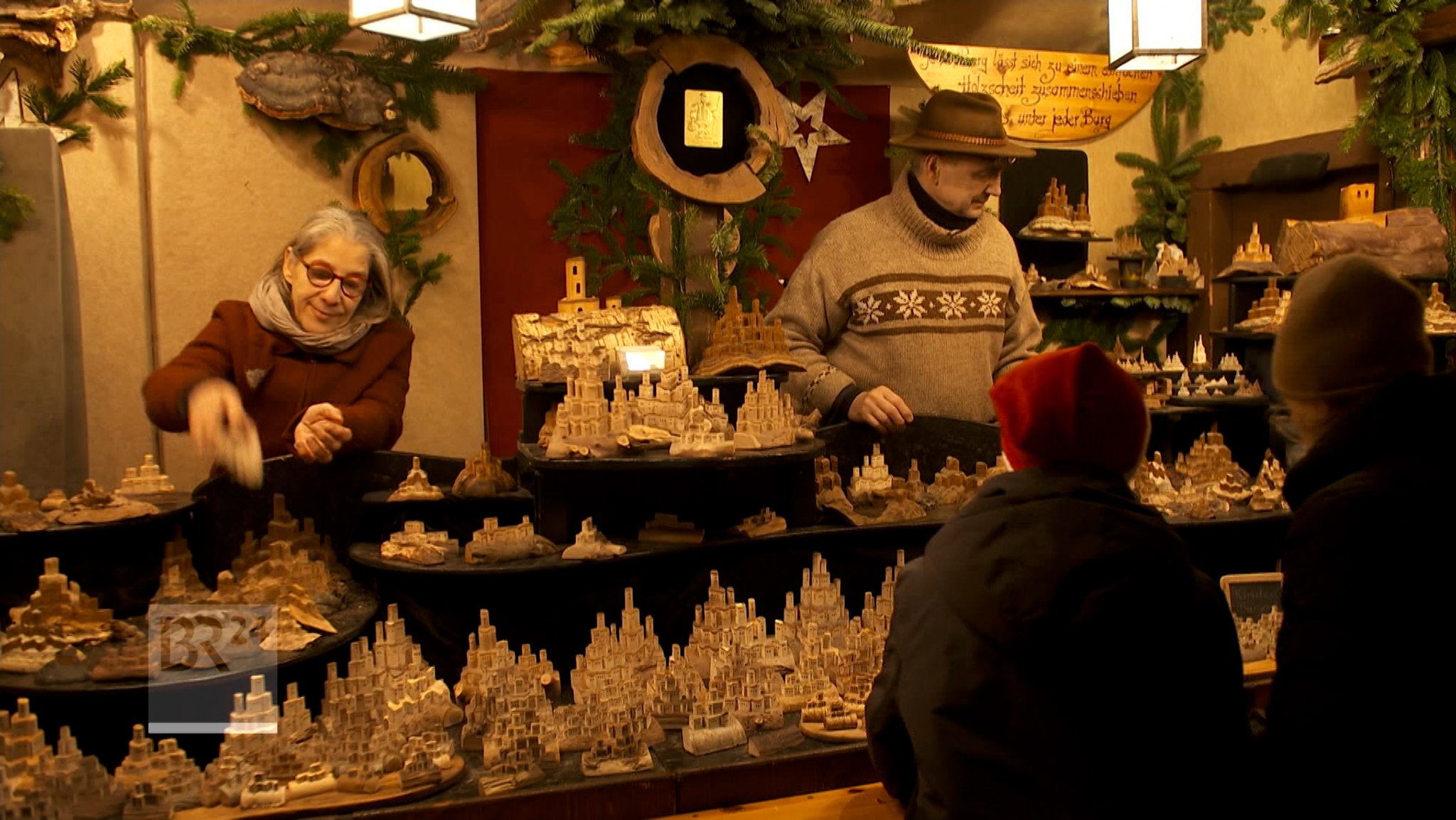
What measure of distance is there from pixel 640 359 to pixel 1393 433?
6.54 feet

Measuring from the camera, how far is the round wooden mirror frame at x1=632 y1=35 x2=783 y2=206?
4.26 metres

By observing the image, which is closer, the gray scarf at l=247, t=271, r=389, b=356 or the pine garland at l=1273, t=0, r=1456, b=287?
the gray scarf at l=247, t=271, r=389, b=356

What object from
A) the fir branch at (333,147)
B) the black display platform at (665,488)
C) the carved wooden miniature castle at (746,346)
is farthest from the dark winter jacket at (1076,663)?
the fir branch at (333,147)

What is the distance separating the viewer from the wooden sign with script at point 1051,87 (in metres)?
→ 6.12

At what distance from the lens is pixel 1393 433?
70.1 inches

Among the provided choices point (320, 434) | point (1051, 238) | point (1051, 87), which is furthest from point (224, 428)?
point (1051, 87)

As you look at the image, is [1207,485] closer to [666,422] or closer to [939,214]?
[939,214]

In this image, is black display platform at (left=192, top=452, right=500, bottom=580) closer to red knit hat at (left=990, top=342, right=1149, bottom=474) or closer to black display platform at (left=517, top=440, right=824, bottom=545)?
black display platform at (left=517, top=440, right=824, bottom=545)

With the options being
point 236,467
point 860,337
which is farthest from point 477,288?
point 236,467

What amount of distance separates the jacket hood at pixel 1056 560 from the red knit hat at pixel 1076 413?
3cm

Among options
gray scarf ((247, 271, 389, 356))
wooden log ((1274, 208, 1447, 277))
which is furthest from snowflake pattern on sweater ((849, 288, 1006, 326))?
wooden log ((1274, 208, 1447, 277))

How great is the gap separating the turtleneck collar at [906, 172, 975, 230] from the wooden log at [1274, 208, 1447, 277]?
1.98 m

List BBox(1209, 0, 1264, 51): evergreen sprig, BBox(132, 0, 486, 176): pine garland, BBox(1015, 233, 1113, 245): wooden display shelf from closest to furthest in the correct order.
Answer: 1. BBox(132, 0, 486, 176): pine garland
2. BBox(1015, 233, 1113, 245): wooden display shelf
3. BBox(1209, 0, 1264, 51): evergreen sprig

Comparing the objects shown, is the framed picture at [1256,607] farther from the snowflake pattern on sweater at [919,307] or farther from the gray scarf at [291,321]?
the gray scarf at [291,321]
